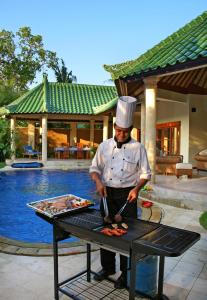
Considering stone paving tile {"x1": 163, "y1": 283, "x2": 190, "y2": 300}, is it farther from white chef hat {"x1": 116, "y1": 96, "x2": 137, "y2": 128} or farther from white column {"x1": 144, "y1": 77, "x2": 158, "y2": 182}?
white column {"x1": 144, "y1": 77, "x2": 158, "y2": 182}

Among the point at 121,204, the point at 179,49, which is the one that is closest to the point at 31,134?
the point at 179,49

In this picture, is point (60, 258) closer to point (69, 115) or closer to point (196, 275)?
point (196, 275)

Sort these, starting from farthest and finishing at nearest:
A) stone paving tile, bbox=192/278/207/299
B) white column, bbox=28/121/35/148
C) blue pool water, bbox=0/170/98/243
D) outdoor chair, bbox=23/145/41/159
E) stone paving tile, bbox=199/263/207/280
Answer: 1. white column, bbox=28/121/35/148
2. outdoor chair, bbox=23/145/41/159
3. blue pool water, bbox=0/170/98/243
4. stone paving tile, bbox=199/263/207/280
5. stone paving tile, bbox=192/278/207/299

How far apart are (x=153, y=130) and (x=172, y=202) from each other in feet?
6.74

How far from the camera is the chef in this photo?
2.98 m

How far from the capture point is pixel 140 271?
2.96 metres

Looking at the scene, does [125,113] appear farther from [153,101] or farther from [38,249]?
[153,101]

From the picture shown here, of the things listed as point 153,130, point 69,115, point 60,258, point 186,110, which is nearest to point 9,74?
point 69,115

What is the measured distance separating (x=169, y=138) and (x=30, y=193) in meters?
7.17

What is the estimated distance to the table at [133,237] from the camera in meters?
2.24

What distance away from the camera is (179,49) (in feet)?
23.8

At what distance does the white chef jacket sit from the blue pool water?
309 cm

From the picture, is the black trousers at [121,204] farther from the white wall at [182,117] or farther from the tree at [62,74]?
the tree at [62,74]

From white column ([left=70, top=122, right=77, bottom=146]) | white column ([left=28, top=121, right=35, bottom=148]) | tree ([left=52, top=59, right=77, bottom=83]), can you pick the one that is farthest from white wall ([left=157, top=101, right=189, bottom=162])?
tree ([left=52, top=59, right=77, bottom=83])
